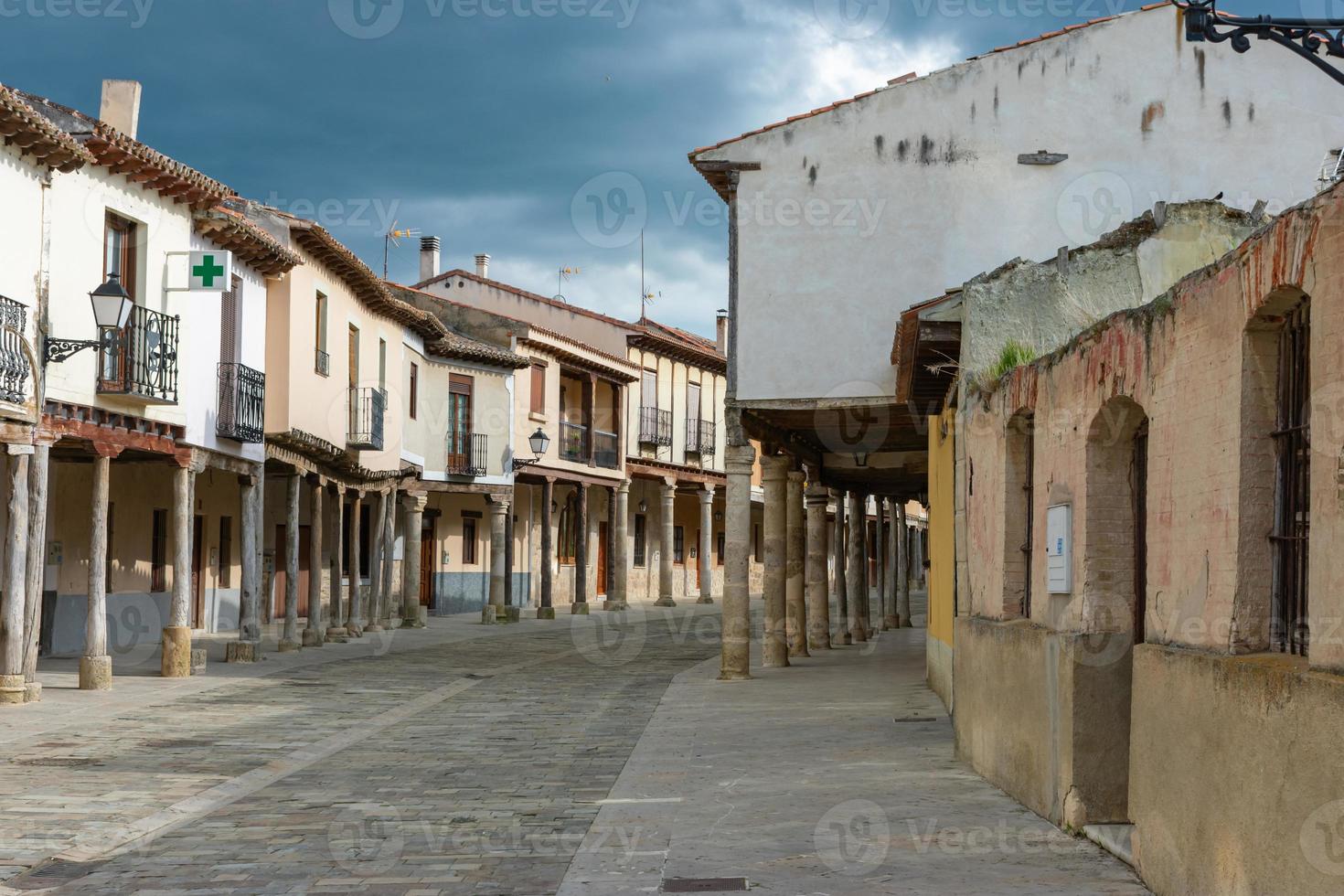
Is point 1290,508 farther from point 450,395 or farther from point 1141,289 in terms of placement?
point 450,395

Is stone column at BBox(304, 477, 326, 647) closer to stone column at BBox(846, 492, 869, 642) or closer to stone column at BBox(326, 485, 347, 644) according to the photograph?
stone column at BBox(326, 485, 347, 644)

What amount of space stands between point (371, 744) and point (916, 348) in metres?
5.41

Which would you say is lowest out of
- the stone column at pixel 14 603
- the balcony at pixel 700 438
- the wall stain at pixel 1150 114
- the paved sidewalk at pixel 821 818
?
the paved sidewalk at pixel 821 818

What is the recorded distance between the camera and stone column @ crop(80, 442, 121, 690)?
16031mm

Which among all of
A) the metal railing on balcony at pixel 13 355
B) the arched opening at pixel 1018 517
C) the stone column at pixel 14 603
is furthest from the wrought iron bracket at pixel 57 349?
the arched opening at pixel 1018 517

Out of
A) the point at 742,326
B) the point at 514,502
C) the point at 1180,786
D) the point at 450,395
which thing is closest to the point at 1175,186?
the point at 742,326

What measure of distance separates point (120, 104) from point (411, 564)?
1350 centimetres

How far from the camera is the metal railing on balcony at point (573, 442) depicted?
38656 mm

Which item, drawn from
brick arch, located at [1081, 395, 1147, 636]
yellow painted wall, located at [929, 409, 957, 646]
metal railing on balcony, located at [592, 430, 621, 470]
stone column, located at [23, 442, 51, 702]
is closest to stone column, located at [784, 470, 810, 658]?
yellow painted wall, located at [929, 409, 957, 646]

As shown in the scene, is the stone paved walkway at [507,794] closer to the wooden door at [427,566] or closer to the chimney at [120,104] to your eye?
the chimney at [120,104]

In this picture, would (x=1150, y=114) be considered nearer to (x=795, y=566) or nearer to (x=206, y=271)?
(x=795, y=566)

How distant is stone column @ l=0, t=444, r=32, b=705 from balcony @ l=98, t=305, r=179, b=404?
2.22m

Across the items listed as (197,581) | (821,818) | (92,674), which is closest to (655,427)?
(197,581)

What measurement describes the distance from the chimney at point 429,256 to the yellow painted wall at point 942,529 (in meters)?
30.8
